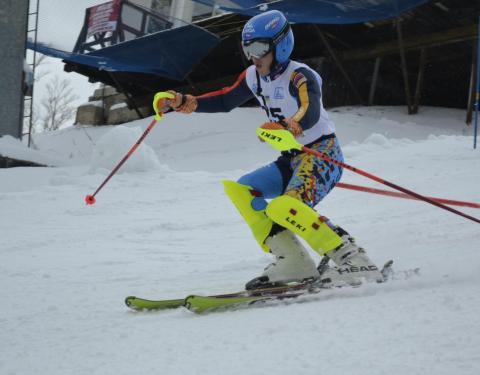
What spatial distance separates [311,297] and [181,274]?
4.36 ft

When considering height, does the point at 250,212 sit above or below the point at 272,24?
below

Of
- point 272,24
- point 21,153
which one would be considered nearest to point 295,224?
point 272,24

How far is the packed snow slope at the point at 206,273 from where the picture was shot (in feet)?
7.43

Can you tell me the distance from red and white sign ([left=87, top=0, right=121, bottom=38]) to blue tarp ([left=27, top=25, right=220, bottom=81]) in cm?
110

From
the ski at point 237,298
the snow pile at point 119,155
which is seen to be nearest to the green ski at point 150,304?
the ski at point 237,298

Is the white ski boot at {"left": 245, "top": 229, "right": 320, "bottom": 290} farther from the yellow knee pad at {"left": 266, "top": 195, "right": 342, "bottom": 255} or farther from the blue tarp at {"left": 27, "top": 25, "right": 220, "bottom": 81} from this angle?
the blue tarp at {"left": 27, "top": 25, "right": 220, "bottom": 81}

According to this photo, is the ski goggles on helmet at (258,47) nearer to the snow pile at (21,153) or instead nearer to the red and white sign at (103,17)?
the snow pile at (21,153)

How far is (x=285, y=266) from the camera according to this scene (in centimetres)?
350

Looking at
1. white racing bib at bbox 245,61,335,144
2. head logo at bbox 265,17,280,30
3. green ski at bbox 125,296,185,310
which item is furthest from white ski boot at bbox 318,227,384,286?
head logo at bbox 265,17,280,30

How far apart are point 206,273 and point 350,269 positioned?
1.34 metres

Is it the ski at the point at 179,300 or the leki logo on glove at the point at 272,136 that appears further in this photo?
the ski at the point at 179,300

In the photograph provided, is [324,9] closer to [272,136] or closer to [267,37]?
[267,37]

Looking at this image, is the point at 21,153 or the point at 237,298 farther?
the point at 21,153

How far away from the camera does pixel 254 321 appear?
2.76m
